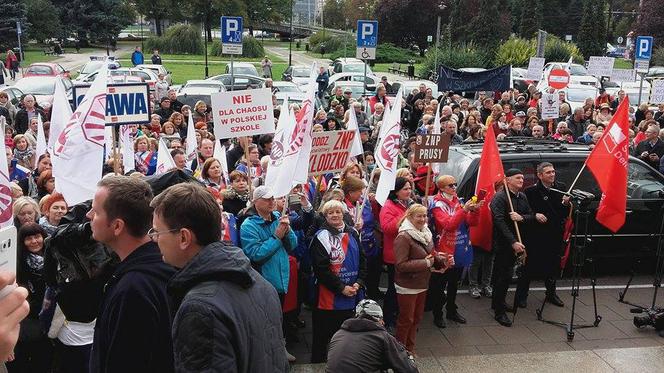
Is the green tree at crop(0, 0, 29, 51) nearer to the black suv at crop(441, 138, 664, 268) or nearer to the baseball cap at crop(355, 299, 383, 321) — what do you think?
the black suv at crop(441, 138, 664, 268)

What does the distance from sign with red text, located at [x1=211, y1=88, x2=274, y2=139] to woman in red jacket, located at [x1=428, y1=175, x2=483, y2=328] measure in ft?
8.33

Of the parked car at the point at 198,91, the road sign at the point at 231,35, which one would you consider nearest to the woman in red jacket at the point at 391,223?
the road sign at the point at 231,35

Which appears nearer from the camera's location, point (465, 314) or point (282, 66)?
point (465, 314)

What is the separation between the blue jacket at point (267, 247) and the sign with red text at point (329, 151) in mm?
1679

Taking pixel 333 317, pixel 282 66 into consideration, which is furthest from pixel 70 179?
pixel 282 66

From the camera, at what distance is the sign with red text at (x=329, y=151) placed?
8070 mm

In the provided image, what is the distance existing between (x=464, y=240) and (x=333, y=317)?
2.13 m

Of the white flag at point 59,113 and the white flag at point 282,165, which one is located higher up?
the white flag at point 59,113

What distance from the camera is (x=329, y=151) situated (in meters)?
8.16

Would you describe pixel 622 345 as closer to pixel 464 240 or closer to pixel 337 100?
pixel 464 240

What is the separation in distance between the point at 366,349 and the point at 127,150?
634 cm

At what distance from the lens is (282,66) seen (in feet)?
169

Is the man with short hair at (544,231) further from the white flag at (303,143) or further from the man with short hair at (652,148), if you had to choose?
the man with short hair at (652,148)

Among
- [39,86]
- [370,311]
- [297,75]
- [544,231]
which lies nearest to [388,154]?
[544,231]
